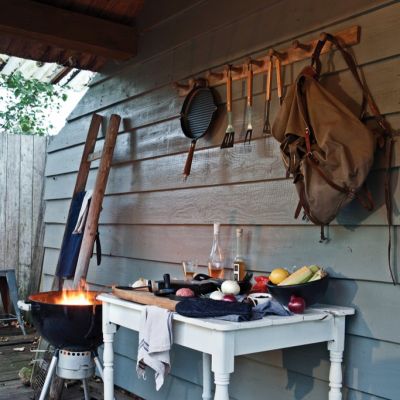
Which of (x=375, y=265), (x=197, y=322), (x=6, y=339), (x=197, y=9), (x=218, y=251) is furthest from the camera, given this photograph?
(x=6, y=339)

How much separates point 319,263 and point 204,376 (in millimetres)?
846

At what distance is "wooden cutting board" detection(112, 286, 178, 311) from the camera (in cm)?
192

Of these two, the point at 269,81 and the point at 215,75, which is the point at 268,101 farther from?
the point at 215,75

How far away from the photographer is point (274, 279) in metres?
1.96

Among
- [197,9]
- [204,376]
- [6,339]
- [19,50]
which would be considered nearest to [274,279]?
[204,376]

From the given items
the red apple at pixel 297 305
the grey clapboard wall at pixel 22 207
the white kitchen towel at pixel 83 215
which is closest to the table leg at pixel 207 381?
the red apple at pixel 297 305

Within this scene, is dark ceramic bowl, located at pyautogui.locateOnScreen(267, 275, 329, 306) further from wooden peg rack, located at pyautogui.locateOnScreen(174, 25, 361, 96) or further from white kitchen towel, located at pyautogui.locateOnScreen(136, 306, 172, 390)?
wooden peg rack, located at pyautogui.locateOnScreen(174, 25, 361, 96)

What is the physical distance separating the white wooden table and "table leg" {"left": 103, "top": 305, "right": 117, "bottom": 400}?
18 centimetres

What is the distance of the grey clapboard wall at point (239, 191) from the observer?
191 cm

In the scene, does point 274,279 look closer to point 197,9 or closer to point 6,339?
point 197,9

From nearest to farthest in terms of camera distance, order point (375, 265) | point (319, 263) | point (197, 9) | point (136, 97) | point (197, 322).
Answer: point (197, 322)
point (375, 265)
point (319, 263)
point (197, 9)
point (136, 97)

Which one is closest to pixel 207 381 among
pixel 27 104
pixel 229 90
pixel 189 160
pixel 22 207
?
pixel 189 160

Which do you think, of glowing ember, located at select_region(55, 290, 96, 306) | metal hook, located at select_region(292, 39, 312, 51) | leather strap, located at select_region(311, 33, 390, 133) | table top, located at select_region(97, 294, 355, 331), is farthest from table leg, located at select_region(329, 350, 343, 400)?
glowing ember, located at select_region(55, 290, 96, 306)

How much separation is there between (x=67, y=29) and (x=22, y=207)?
2.72 metres
